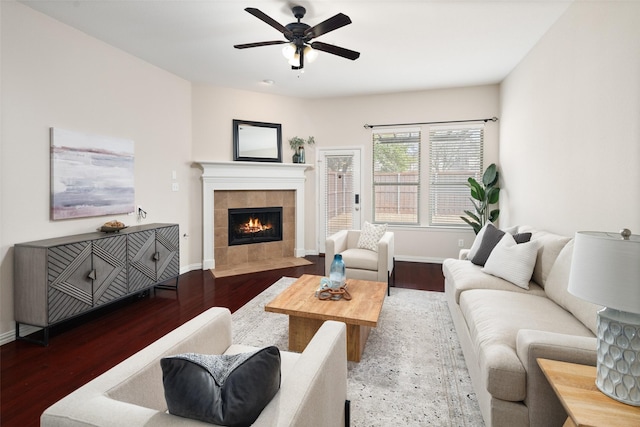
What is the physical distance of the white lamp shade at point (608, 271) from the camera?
1082mm

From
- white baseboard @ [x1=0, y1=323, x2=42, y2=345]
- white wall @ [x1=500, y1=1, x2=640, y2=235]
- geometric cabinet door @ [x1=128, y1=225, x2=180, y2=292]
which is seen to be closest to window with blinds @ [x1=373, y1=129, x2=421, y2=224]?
white wall @ [x1=500, y1=1, x2=640, y2=235]

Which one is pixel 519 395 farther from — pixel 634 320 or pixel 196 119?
pixel 196 119

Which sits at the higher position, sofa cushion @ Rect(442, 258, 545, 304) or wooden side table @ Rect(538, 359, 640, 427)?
sofa cushion @ Rect(442, 258, 545, 304)

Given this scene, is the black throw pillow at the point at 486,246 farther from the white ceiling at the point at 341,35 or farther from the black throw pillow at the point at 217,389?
the black throw pillow at the point at 217,389

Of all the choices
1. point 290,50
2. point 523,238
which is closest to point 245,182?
point 290,50

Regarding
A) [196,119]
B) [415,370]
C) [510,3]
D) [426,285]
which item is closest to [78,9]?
[196,119]

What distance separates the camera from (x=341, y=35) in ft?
11.1

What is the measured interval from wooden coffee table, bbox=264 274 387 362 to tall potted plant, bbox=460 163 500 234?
2793mm

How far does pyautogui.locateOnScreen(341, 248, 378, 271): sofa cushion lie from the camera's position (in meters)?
3.83

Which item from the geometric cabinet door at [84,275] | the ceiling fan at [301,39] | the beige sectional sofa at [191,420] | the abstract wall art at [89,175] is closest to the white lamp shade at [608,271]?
the beige sectional sofa at [191,420]

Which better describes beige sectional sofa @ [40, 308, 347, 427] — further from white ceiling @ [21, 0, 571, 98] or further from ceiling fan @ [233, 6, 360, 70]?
white ceiling @ [21, 0, 571, 98]

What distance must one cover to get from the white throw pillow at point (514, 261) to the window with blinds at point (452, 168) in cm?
252

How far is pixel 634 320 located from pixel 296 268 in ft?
13.8

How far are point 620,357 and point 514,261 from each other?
1519mm
